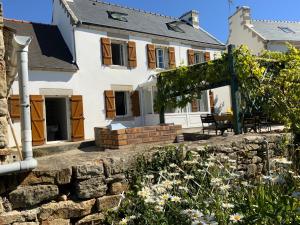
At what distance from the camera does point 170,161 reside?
13.9ft

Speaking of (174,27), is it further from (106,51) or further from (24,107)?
(24,107)

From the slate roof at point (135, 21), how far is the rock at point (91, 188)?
41.2ft

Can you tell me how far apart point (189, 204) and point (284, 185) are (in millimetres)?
1035

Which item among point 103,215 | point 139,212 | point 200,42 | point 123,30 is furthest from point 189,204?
point 200,42

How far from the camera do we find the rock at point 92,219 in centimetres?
346

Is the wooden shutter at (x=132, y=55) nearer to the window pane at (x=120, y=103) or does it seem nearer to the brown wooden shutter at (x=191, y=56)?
the window pane at (x=120, y=103)

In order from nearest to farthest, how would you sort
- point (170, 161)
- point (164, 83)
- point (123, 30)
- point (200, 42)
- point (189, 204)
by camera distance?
point (189, 204), point (170, 161), point (164, 83), point (123, 30), point (200, 42)

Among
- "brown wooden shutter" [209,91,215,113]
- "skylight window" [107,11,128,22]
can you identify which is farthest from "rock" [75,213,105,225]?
"brown wooden shutter" [209,91,215,113]

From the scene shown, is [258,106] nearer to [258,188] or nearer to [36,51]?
[258,188]

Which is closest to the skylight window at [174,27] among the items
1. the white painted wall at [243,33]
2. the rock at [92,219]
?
the white painted wall at [243,33]

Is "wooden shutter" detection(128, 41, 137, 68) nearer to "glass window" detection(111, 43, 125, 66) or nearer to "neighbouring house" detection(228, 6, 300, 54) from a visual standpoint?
"glass window" detection(111, 43, 125, 66)

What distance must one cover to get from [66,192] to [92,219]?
1.31 feet

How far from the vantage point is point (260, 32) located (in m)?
23.6

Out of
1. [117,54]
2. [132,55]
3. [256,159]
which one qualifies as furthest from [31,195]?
[117,54]
